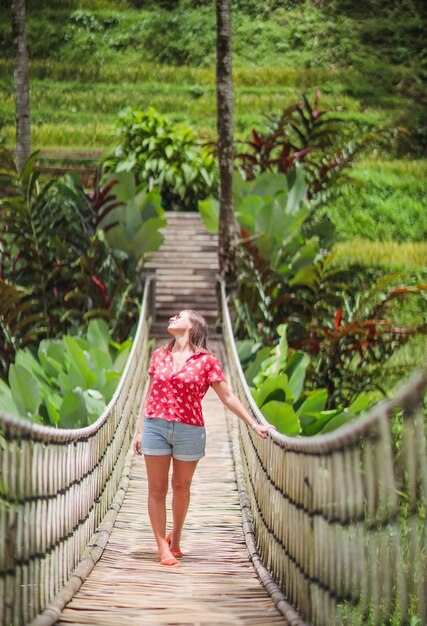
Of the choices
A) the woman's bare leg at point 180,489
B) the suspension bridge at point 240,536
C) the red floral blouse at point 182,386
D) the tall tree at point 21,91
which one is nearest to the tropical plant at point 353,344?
the suspension bridge at point 240,536

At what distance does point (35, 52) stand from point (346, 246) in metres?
8.70

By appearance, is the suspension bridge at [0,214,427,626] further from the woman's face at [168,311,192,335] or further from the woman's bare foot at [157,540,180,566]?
the woman's face at [168,311,192,335]

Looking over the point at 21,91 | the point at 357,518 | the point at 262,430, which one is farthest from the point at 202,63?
the point at 357,518

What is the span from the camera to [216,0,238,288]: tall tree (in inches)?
396

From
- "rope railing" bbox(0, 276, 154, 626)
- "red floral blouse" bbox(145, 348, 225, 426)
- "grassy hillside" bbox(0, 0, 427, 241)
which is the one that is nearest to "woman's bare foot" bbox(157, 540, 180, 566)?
"rope railing" bbox(0, 276, 154, 626)

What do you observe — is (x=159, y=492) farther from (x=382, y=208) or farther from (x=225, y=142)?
(x=382, y=208)

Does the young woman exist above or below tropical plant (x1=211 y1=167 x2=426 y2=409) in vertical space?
above

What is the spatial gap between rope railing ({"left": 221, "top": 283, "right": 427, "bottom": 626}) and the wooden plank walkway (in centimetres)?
17

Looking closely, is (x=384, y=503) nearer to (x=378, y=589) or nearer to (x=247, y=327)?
(x=378, y=589)

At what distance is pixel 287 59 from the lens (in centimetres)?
1858

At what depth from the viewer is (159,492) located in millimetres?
4094

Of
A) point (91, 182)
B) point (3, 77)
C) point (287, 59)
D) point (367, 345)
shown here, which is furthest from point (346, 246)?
point (3, 77)

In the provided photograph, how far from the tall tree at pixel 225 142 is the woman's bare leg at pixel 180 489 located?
628cm

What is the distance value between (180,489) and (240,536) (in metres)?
0.80
